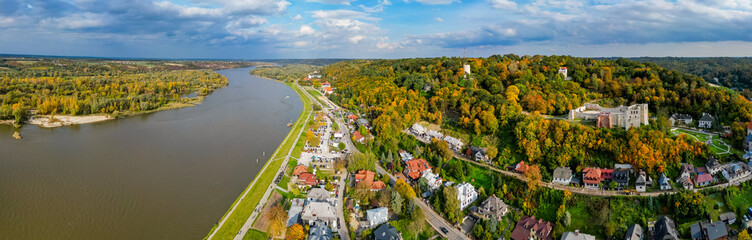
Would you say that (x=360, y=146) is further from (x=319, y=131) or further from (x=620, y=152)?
(x=620, y=152)

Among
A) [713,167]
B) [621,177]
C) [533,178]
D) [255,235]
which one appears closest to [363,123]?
[533,178]

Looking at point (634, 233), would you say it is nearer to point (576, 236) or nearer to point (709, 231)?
point (576, 236)

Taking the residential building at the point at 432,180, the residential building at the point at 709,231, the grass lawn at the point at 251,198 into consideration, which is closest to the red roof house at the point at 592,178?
the residential building at the point at 709,231

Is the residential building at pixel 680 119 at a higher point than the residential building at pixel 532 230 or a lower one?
higher

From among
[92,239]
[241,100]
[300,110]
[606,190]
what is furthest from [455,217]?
[241,100]

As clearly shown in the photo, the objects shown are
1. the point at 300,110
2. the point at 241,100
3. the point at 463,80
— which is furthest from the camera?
the point at 241,100

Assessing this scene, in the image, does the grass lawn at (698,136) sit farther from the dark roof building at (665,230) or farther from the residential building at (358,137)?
the residential building at (358,137)

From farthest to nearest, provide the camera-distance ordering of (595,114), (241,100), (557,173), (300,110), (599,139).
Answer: (241,100) < (300,110) < (595,114) < (599,139) < (557,173)
